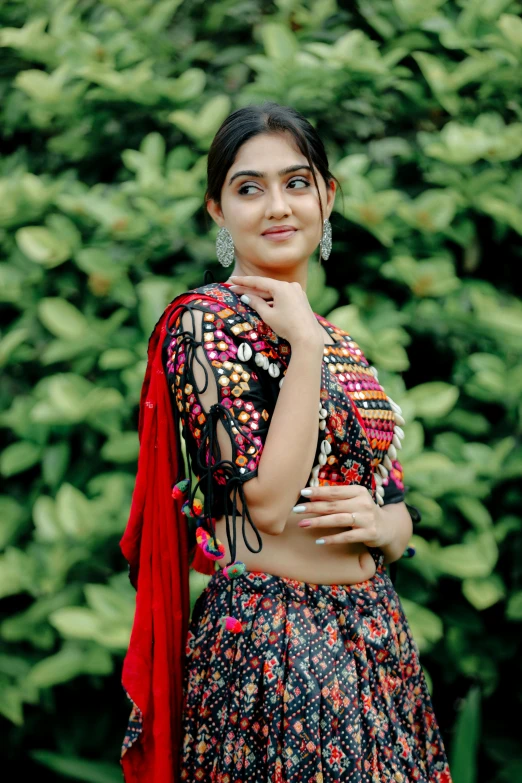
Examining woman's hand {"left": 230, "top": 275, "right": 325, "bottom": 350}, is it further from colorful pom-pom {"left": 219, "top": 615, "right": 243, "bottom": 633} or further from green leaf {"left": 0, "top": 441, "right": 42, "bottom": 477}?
green leaf {"left": 0, "top": 441, "right": 42, "bottom": 477}

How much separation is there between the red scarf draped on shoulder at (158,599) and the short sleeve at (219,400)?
11 cm

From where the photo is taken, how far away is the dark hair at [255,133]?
1.52m

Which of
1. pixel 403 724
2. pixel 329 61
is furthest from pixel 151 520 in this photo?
pixel 329 61

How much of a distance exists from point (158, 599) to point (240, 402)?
45cm

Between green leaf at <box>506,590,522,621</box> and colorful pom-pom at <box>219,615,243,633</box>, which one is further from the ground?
green leaf at <box>506,590,522,621</box>

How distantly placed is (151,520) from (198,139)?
1375 mm

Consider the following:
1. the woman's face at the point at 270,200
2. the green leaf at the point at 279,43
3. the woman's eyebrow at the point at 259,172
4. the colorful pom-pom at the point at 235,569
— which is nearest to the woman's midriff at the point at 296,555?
the colorful pom-pom at the point at 235,569

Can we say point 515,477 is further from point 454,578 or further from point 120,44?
point 120,44

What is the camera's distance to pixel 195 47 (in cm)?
274

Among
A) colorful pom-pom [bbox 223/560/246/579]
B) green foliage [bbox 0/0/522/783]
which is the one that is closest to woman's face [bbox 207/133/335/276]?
colorful pom-pom [bbox 223/560/246/579]

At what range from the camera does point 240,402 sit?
137cm

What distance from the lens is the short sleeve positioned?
1348 mm

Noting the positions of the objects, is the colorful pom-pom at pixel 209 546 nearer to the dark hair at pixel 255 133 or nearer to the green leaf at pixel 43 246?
the dark hair at pixel 255 133

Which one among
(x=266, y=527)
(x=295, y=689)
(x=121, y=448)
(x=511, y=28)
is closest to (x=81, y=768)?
(x=121, y=448)
